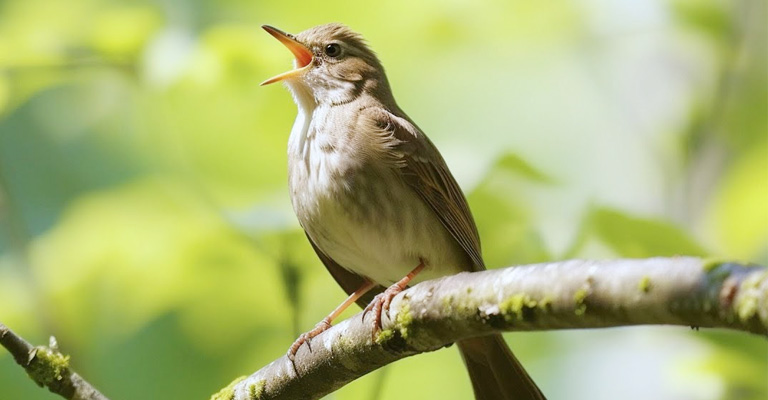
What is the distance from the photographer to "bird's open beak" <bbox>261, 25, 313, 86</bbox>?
3.66 metres

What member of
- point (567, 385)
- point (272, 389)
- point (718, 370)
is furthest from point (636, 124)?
point (272, 389)

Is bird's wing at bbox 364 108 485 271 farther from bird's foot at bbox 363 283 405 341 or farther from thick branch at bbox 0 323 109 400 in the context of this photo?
thick branch at bbox 0 323 109 400

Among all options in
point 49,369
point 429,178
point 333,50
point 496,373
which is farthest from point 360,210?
point 49,369

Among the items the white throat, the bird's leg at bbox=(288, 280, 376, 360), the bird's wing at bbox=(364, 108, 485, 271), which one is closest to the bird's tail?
the bird's wing at bbox=(364, 108, 485, 271)

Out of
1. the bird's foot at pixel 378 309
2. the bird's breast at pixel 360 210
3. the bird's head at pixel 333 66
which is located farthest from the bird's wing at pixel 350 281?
the bird's foot at pixel 378 309

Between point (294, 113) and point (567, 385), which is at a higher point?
point (294, 113)

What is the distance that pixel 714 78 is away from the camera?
14.1ft

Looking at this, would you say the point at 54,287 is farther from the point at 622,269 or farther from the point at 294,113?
the point at 622,269

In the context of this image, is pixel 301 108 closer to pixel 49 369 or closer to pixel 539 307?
pixel 49 369

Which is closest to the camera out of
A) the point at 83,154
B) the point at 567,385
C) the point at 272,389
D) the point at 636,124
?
the point at 272,389

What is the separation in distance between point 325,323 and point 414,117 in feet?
5.81

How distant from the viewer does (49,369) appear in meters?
2.67

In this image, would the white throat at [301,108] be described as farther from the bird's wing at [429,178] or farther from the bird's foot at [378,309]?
the bird's foot at [378,309]

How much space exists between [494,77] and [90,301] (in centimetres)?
233
